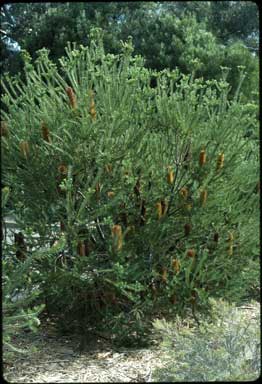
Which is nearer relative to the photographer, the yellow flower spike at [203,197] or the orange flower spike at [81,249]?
the orange flower spike at [81,249]

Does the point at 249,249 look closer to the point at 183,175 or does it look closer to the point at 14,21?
the point at 183,175

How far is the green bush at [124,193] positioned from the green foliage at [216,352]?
463mm

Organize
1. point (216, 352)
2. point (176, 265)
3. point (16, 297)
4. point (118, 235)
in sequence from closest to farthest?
point (216, 352)
point (118, 235)
point (176, 265)
point (16, 297)

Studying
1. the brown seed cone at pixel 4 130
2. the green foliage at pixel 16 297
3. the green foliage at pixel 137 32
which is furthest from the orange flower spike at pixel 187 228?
the green foliage at pixel 137 32

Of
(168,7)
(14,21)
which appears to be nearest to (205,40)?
(168,7)

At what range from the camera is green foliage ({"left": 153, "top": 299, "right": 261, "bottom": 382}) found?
11.3 ft

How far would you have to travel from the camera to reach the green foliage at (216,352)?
345cm

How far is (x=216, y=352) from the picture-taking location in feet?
11.3

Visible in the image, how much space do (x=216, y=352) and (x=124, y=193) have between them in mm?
1330

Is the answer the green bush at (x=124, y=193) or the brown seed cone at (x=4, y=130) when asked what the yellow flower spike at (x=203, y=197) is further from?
the brown seed cone at (x=4, y=130)

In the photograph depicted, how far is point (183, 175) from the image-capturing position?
4.43m

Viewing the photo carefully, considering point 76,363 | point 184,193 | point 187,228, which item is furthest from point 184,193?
point 76,363

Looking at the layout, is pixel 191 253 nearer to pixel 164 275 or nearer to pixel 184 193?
pixel 164 275

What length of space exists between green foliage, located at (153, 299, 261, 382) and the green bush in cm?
46
